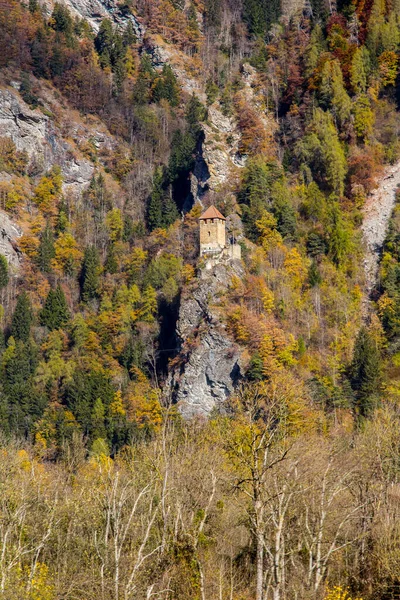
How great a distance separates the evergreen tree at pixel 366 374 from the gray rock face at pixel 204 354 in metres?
8.80

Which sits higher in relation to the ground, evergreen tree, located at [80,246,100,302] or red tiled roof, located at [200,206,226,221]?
red tiled roof, located at [200,206,226,221]

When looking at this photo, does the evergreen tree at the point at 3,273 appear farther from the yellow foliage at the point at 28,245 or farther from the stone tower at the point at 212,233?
the stone tower at the point at 212,233

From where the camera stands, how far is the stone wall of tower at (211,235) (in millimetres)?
69875

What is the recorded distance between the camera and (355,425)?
181 ft

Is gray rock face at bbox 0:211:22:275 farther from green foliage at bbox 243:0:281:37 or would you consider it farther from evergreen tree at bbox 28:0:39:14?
green foliage at bbox 243:0:281:37

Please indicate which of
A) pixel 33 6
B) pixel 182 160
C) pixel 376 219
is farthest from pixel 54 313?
pixel 33 6

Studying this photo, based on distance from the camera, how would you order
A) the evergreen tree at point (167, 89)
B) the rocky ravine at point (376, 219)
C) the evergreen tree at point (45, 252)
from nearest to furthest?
1. the rocky ravine at point (376, 219)
2. the evergreen tree at point (45, 252)
3. the evergreen tree at point (167, 89)

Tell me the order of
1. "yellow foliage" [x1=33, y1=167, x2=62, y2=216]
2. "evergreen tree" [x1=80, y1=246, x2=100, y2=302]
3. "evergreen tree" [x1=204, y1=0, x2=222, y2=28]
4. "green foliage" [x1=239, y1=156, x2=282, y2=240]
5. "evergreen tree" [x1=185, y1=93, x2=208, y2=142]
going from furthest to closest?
1. "evergreen tree" [x1=204, y1=0, x2=222, y2=28]
2. "evergreen tree" [x1=185, y1=93, x2=208, y2=142]
3. "yellow foliage" [x1=33, y1=167, x2=62, y2=216]
4. "evergreen tree" [x1=80, y1=246, x2=100, y2=302]
5. "green foliage" [x1=239, y1=156, x2=282, y2=240]

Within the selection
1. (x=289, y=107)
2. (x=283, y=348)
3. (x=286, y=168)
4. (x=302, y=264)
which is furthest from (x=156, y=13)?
(x=283, y=348)

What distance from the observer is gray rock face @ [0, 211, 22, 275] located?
8694cm

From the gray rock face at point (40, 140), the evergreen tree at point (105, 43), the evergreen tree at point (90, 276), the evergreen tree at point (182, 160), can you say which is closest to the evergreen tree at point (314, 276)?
the evergreen tree at point (90, 276)

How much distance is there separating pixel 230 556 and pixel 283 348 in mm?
31526

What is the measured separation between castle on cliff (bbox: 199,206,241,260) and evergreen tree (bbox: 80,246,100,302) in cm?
1609

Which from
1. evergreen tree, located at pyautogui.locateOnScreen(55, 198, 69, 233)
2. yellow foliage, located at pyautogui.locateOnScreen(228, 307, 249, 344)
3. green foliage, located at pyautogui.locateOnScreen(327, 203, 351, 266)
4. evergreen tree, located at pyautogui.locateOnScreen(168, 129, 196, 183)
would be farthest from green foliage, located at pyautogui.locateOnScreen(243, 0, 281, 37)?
yellow foliage, located at pyautogui.locateOnScreen(228, 307, 249, 344)
